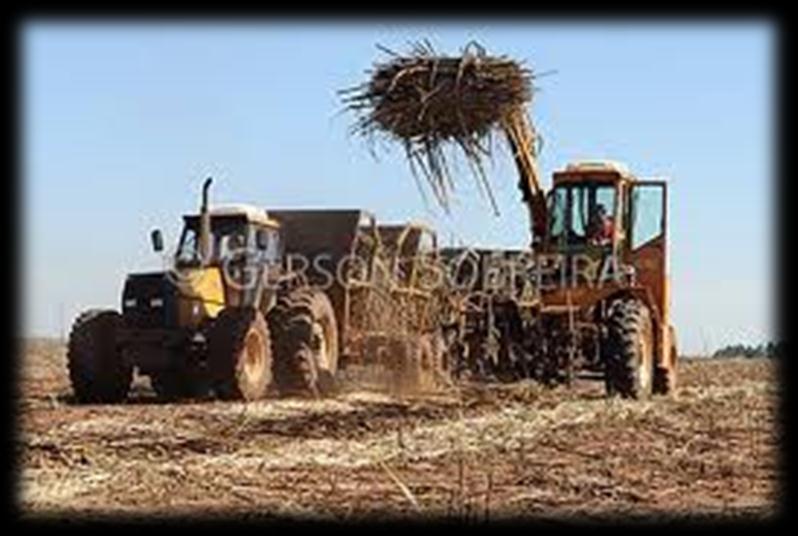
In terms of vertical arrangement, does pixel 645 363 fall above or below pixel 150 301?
below

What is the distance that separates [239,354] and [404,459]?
242 inches

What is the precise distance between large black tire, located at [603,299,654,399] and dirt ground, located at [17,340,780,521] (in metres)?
0.45

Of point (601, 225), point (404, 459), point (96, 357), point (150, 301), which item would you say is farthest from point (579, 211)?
point (404, 459)

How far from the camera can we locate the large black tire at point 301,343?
57.8 feet

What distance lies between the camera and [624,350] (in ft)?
55.2

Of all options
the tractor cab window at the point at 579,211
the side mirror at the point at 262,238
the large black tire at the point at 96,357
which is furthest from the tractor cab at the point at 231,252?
the tractor cab window at the point at 579,211

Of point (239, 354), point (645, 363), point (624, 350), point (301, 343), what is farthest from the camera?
point (645, 363)

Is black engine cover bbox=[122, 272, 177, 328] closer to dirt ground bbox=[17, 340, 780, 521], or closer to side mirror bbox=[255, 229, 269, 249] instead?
dirt ground bbox=[17, 340, 780, 521]

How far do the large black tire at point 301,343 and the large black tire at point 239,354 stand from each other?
62cm

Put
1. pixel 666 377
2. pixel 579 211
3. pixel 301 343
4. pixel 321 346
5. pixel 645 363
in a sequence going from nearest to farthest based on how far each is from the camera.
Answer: pixel 301 343 < pixel 645 363 < pixel 579 211 < pixel 321 346 < pixel 666 377

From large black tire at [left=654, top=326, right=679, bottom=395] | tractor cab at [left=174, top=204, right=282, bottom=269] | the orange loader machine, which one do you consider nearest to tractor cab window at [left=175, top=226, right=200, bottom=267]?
tractor cab at [left=174, top=204, right=282, bottom=269]

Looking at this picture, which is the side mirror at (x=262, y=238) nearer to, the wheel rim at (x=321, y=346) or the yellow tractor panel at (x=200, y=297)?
the yellow tractor panel at (x=200, y=297)

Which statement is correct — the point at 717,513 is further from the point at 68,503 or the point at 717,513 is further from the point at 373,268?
the point at 373,268

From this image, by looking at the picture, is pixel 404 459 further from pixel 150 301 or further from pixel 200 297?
pixel 150 301
